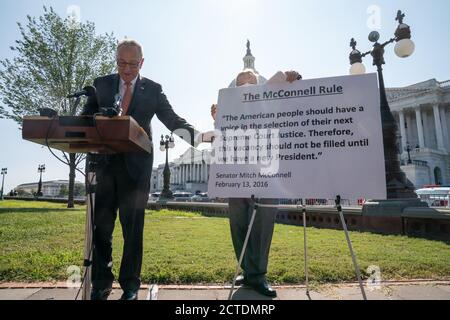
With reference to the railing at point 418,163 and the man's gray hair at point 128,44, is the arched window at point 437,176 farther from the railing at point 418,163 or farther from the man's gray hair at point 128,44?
the man's gray hair at point 128,44

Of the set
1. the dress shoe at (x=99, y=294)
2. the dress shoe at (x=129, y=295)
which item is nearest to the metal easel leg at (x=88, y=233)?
the dress shoe at (x=99, y=294)

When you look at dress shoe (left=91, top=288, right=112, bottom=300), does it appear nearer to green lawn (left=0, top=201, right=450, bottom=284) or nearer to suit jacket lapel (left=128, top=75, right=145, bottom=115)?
green lawn (left=0, top=201, right=450, bottom=284)

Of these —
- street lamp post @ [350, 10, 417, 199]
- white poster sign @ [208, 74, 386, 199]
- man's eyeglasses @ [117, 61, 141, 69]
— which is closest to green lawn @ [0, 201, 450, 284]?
white poster sign @ [208, 74, 386, 199]

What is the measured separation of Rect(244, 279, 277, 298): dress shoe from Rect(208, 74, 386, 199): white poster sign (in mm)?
1097

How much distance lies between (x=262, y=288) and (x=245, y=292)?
0.62 ft

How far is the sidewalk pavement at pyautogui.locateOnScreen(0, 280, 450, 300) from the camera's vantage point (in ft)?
9.79

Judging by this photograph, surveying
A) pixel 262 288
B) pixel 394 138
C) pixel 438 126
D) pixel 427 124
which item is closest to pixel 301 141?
pixel 262 288

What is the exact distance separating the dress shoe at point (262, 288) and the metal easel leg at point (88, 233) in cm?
162

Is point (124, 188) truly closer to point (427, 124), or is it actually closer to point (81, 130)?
point (81, 130)

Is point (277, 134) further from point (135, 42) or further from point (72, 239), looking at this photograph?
point (72, 239)

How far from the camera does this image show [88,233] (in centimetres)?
236

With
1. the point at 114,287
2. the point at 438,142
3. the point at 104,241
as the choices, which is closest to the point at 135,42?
the point at 104,241

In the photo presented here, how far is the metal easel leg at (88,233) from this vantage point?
2.28 metres
